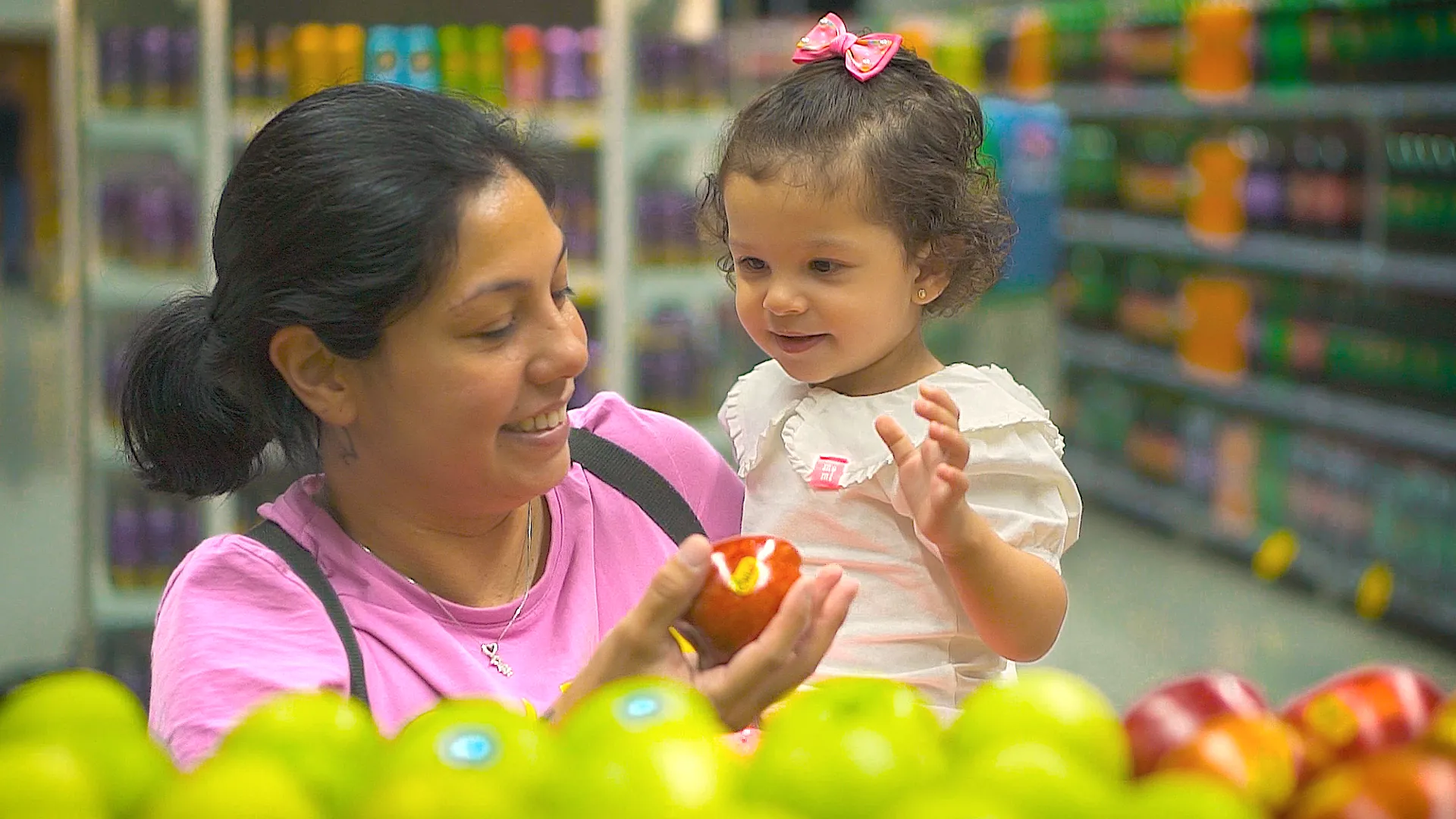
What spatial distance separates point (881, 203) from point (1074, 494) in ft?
1.26

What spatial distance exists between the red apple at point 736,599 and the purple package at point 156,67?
10.8ft

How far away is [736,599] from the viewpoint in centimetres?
130

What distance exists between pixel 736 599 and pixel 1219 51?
563 cm

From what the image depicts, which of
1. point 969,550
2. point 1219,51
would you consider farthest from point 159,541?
point 1219,51

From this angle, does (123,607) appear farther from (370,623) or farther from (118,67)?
(370,623)

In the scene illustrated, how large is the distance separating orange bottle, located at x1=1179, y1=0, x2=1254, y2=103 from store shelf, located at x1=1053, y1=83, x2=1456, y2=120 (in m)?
0.06

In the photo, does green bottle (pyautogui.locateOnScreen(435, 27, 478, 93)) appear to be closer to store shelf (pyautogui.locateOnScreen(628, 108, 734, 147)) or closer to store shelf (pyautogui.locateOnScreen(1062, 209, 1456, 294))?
store shelf (pyautogui.locateOnScreen(628, 108, 734, 147))

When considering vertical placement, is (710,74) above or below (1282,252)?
above

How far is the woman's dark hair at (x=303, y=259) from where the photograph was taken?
1441 mm

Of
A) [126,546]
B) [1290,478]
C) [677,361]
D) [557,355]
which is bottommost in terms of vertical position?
[1290,478]

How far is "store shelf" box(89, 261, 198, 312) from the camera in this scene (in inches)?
162

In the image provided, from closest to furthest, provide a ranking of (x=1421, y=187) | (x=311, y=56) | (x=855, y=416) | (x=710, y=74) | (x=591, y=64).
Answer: (x=855, y=416), (x=311, y=56), (x=591, y=64), (x=710, y=74), (x=1421, y=187)

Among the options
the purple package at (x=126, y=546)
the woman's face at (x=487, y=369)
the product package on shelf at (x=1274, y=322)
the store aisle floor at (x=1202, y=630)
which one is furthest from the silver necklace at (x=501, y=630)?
the product package on shelf at (x=1274, y=322)

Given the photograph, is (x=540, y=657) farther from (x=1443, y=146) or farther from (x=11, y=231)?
(x=11, y=231)
